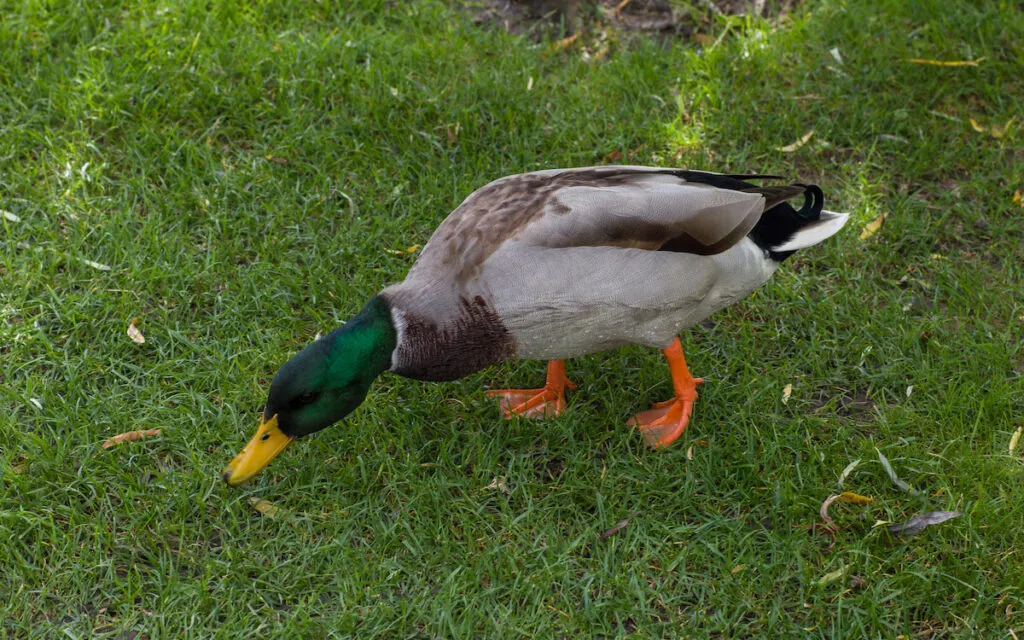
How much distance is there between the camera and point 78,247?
3846 mm

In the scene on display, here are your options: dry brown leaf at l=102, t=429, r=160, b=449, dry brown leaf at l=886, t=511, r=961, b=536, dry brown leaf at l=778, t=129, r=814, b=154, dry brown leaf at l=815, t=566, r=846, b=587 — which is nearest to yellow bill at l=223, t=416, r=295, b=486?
dry brown leaf at l=102, t=429, r=160, b=449

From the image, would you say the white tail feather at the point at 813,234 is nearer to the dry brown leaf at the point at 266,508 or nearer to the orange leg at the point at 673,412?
the orange leg at the point at 673,412

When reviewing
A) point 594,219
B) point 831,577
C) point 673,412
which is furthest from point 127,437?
point 831,577

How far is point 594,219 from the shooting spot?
9.47 ft

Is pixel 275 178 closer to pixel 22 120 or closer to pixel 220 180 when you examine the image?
pixel 220 180

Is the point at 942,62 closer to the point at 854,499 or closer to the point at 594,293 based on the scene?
the point at 854,499

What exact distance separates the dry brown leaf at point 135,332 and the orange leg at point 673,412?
1.83 meters

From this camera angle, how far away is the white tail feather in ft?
10.7

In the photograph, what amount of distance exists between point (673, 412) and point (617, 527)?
1.62ft

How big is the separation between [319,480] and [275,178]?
155cm

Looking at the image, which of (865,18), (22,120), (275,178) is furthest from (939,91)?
(22,120)

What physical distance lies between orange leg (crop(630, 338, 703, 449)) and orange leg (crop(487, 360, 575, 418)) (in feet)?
0.91

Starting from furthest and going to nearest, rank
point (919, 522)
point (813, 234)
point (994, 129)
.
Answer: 1. point (994, 129)
2. point (813, 234)
3. point (919, 522)

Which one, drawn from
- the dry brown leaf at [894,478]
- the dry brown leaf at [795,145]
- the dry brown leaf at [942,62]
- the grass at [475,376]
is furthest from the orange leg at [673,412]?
the dry brown leaf at [942,62]
